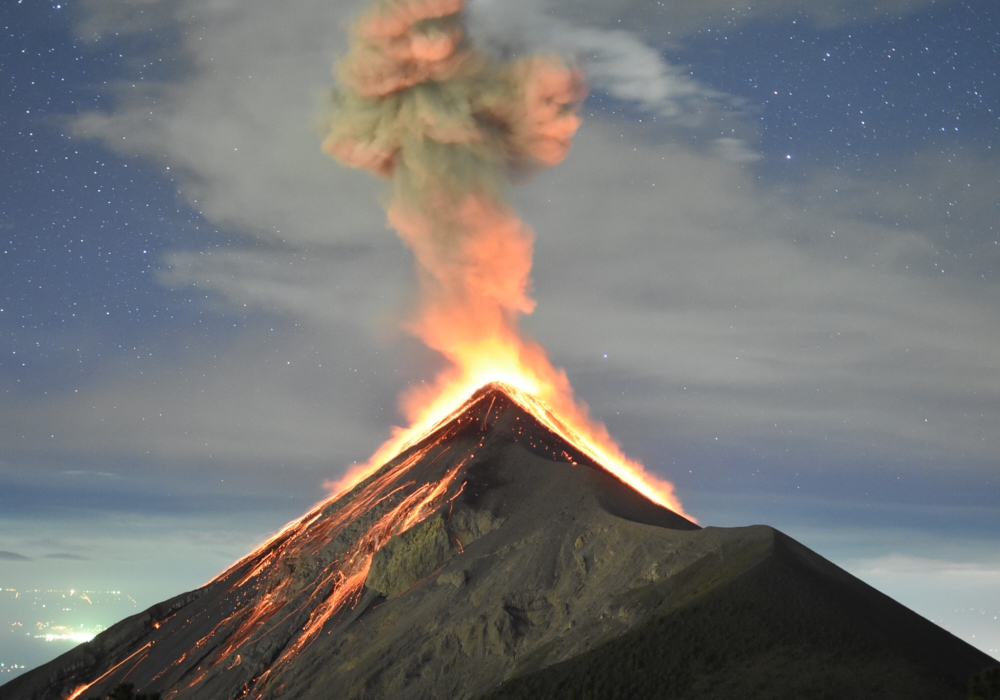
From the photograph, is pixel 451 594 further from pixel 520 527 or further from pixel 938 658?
pixel 938 658

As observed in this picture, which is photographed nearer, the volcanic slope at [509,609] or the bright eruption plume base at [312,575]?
the volcanic slope at [509,609]

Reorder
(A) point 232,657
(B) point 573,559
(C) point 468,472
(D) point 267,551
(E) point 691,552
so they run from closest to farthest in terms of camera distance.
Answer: (E) point 691,552 < (B) point 573,559 < (A) point 232,657 < (C) point 468,472 < (D) point 267,551

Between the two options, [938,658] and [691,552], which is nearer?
[938,658]

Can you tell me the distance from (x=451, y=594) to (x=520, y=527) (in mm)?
11555

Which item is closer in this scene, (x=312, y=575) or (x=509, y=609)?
(x=509, y=609)

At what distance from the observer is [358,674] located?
257ft

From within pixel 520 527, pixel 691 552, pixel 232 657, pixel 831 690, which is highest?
pixel 520 527

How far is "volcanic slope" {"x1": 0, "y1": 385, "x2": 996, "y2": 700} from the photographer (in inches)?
2263

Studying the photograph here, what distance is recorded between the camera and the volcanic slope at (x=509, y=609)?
5747 centimetres

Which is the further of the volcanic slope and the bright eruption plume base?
the bright eruption plume base

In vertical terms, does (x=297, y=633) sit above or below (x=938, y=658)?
above

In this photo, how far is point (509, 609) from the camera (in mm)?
78812

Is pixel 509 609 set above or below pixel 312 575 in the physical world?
below

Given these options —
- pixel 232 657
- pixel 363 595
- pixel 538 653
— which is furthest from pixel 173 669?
pixel 538 653
